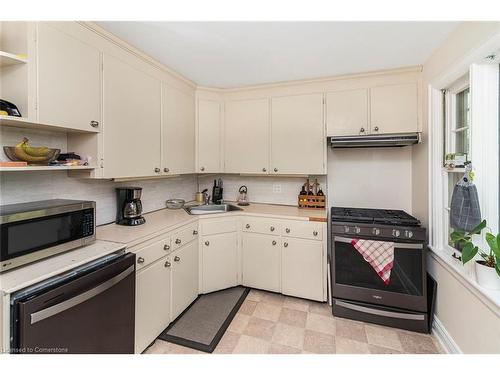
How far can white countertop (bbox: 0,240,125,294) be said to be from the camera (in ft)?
3.16

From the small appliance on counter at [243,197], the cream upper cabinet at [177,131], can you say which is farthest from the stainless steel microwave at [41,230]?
the small appliance on counter at [243,197]

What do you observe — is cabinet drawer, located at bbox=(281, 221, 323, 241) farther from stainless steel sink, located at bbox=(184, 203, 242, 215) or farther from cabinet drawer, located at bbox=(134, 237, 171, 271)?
cabinet drawer, located at bbox=(134, 237, 171, 271)

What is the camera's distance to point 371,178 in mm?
2572

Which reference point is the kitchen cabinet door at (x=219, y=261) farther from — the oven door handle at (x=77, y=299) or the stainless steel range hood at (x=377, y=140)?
the stainless steel range hood at (x=377, y=140)

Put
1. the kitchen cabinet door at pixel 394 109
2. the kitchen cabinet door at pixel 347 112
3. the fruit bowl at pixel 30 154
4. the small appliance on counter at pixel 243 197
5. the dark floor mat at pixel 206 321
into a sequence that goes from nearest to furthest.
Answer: the fruit bowl at pixel 30 154, the dark floor mat at pixel 206 321, the kitchen cabinet door at pixel 394 109, the kitchen cabinet door at pixel 347 112, the small appliance on counter at pixel 243 197

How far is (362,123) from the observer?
233cm

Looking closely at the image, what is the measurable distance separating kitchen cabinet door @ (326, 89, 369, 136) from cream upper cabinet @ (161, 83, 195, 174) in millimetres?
1513

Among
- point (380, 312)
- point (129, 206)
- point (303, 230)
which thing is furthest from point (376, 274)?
point (129, 206)

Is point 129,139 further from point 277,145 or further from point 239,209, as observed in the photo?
point 277,145

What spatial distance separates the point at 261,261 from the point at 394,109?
203 cm

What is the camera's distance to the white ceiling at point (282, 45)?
61.0 inches

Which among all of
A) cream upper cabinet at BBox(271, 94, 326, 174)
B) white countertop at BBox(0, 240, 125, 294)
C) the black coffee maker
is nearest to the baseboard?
cream upper cabinet at BBox(271, 94, 326, 174)

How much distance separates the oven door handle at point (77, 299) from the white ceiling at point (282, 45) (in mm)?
1614
